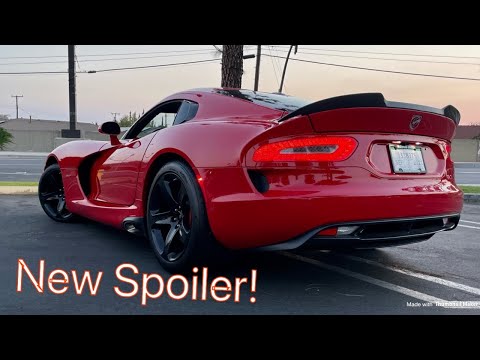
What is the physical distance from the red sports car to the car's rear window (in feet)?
0.08

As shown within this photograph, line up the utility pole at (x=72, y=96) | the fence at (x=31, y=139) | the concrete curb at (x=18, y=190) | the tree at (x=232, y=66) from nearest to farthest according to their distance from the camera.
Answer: the concrete curb at (x=18, y=190)
the tree at (x=232, y=66)
the utility pole at (x=72, y=96)
the fence at (x=31, y=139)

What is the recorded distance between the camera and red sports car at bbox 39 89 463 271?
2443 mm

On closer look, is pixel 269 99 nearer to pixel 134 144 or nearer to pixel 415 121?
pixel 415 121

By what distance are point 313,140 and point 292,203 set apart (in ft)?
1.26

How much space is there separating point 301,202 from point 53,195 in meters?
3.80

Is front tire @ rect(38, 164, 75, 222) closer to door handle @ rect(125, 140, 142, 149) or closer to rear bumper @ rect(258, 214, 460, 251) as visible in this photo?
door handle @ rect(125, 140, 142, 149)

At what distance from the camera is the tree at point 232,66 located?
824cm

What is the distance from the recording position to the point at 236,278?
298 cm

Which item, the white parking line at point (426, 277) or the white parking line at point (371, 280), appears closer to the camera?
the white parking line at point (371, 280)

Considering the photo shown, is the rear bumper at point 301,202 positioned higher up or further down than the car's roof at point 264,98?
further down

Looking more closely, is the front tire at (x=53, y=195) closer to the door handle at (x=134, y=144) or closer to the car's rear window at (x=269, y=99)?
the door handle at (x=134, y=144)

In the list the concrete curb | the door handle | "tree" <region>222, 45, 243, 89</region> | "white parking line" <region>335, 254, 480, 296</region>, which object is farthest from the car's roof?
the concrete curb

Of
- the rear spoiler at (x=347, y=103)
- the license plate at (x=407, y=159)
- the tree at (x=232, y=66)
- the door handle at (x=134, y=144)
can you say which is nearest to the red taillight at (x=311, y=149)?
the rear spoiler at (x=347, y=103)
